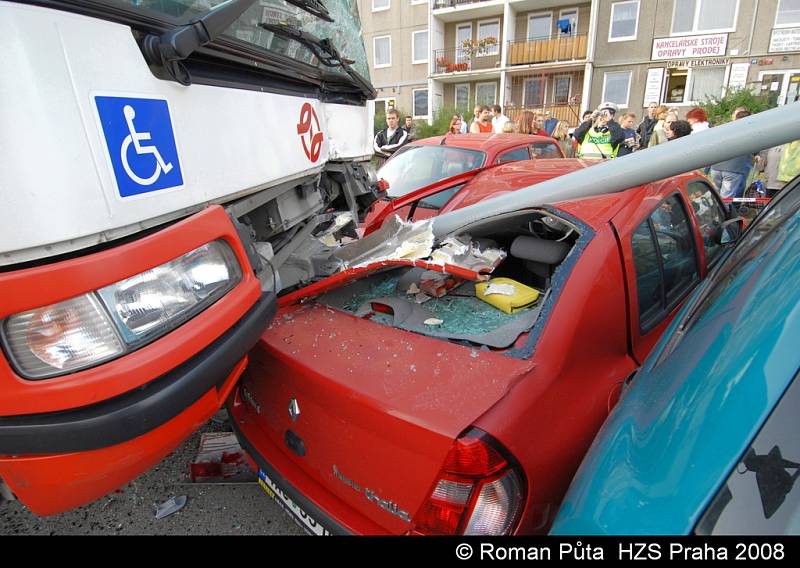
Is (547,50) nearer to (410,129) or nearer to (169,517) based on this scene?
(410,129)

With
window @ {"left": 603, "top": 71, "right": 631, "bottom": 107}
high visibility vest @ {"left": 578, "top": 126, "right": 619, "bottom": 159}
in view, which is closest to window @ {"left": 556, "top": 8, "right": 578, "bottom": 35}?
window @ {"left": 603, "top": 71, "right": 631, "bottom": 107}

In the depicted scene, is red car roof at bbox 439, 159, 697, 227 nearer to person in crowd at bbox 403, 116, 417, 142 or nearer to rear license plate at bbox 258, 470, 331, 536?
rear license plate at bbox 258, 470, 331, 536

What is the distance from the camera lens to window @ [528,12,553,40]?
20.4 meters

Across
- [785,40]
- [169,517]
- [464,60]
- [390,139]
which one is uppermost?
[464,60]

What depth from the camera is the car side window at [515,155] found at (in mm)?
5256

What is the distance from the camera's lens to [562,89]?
20.7 meters

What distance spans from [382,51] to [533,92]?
27.9ft

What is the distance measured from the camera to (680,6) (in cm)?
1780

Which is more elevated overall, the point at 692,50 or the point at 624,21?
the point at 624,21

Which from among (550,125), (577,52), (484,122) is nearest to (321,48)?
(484,122)

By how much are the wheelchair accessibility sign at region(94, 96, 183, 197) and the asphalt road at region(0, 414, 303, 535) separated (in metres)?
1.66

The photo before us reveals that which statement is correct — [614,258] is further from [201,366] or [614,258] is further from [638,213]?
[201,366]

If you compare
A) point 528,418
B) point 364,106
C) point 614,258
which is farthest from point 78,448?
point 364,106
